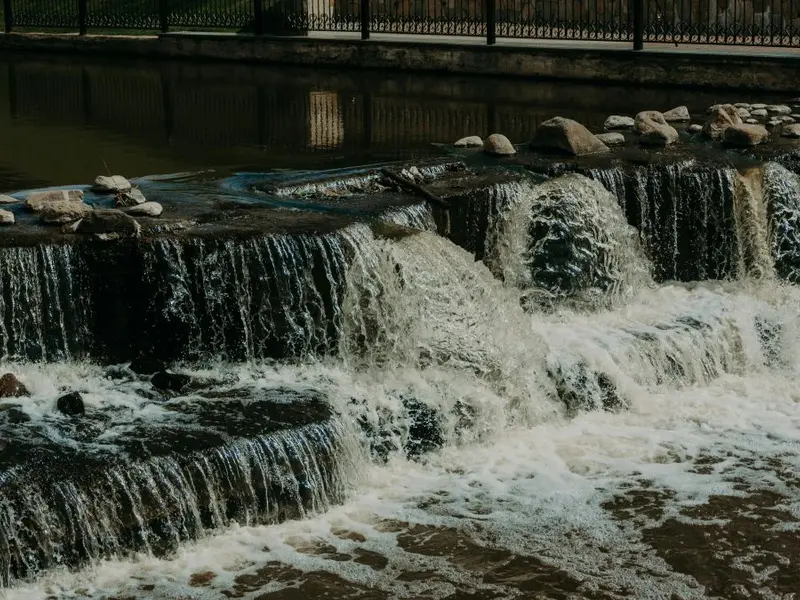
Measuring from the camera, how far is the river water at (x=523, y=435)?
713 centimetres

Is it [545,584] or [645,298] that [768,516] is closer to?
[545,584]

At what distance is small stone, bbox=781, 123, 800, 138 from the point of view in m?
13.8

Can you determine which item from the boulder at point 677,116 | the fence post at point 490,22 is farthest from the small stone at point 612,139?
the fence post at point 490,22

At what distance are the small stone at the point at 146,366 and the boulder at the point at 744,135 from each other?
21.7 ft

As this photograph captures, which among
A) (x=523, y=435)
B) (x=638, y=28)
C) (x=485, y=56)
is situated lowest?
(x=523, y=435)

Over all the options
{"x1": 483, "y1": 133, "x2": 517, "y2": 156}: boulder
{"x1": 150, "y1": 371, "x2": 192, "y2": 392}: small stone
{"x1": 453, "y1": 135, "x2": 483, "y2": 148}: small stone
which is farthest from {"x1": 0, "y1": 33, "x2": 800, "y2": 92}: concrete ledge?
{"x1": 150, "y1": 371, "x2": 192, "y2": 392}: small stone

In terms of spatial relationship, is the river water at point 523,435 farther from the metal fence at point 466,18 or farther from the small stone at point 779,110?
the metal fence at point 466,18

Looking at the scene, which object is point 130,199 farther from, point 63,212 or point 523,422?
point 523,422

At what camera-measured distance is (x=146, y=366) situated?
8.75m

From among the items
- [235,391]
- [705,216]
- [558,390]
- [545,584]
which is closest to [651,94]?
[705,216]

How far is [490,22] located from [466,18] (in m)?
2.66

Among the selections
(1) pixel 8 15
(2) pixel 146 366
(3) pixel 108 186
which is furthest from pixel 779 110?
(1) pixel 8 15

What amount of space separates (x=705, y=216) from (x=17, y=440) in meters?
6.56

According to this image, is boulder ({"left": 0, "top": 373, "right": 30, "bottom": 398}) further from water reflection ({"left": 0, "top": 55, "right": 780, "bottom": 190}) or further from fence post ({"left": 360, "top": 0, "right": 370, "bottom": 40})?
fence post ({"left": 360, "top": 0, "right": 370, "bottom": 40})
